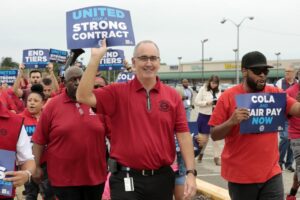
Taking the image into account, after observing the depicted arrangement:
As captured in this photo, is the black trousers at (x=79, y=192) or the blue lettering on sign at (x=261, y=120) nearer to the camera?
the blue lettering on sign at (x=261, y=120)

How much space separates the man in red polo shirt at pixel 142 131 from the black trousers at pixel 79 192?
3.20 ft

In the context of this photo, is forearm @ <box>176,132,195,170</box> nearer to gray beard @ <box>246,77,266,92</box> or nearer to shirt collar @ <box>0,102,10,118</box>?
gray beard @ <box>246,77,266,92</box>

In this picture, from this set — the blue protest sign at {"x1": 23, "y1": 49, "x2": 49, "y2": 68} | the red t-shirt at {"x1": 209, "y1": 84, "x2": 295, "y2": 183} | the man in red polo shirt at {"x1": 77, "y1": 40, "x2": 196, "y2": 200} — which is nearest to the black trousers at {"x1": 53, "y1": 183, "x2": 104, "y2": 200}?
the man in red polo shirt at {"x1": 77, "y1": 40, "x2": 196, "y2": 200}

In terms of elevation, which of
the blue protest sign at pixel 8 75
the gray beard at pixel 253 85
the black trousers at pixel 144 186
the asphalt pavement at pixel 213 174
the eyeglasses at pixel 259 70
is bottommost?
the asphalt pavement at pixel 213 174

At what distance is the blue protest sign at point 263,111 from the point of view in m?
4.52

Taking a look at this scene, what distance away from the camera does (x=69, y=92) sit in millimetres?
5008

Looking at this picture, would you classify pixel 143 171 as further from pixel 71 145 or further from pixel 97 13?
pixel 97 13

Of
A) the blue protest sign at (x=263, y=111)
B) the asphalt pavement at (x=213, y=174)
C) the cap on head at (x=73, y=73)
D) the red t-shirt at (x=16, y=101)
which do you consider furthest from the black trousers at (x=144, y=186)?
the red t-shirt at (x=16, y=101)

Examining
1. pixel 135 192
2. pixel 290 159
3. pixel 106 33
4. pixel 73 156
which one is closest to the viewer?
pixel 135 192

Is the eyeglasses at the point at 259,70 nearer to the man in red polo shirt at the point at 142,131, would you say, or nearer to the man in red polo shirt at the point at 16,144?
the man in red polo shirt at the point at 142,131

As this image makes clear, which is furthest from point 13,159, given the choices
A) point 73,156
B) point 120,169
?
point 73,156

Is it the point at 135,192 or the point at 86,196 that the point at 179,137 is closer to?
the point at 135,192

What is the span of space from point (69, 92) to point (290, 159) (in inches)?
248

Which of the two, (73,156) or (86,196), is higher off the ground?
(73,156)
